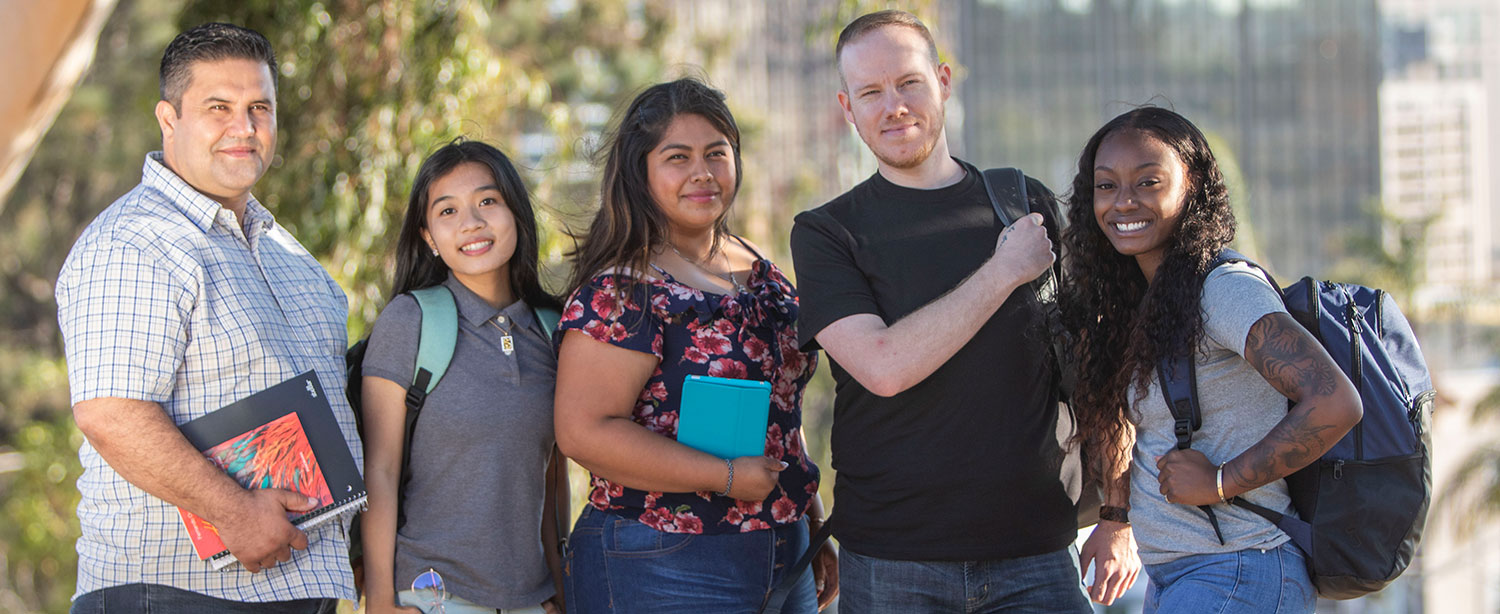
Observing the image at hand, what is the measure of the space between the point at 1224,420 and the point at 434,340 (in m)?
1.61

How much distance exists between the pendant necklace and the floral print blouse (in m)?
0.19

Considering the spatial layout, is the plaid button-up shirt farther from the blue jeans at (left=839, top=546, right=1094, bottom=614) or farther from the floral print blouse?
the blue jeans at (left=839, top=546, right=1094, bottom=614)

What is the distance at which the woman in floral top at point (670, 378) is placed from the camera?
2586 millimetres

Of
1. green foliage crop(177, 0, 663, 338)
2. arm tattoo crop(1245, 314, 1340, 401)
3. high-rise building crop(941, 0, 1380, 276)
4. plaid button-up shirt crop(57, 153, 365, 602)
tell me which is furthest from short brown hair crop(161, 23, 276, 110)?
high-rise building crop(941, 0, 1380, 276)

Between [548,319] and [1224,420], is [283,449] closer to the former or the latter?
[548,319]

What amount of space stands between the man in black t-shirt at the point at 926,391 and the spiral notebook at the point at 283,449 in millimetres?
974

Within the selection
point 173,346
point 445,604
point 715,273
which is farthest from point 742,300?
point 173,346

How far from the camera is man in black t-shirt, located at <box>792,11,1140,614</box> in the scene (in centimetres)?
244

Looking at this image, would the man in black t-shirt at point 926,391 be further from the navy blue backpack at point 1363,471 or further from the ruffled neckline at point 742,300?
the navy blue backpack at point 1363,471

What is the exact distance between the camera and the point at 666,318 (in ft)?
8.72

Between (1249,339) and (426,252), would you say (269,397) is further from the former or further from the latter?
(1249,339)

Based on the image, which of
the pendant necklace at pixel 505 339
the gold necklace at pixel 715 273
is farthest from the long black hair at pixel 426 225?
the gold necklace at pixel 715 273

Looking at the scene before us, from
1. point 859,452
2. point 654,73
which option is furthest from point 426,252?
point 654,73

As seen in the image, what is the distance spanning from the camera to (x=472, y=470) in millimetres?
2676
